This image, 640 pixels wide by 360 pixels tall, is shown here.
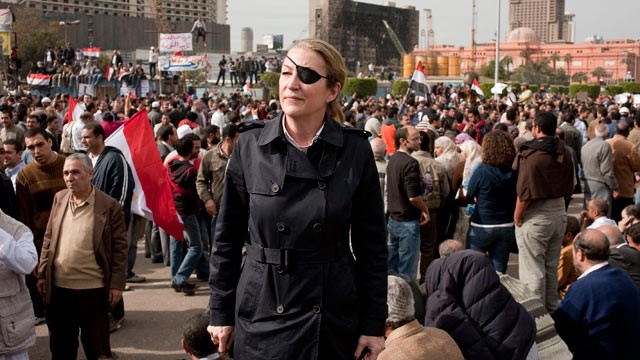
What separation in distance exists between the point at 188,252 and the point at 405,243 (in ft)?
7.12

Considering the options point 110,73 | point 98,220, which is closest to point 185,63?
point 110,73

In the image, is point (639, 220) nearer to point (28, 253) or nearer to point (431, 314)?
point (431, 314)

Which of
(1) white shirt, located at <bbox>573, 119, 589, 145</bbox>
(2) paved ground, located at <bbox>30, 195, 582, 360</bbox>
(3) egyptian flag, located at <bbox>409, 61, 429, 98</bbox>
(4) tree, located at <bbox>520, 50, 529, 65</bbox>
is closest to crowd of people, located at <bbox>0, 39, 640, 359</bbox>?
(2) paved ground, located at <bbox>30, 195, 582, 360</bbox>

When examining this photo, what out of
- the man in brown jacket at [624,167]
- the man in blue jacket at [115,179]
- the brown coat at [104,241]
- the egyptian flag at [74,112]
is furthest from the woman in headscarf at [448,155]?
the egyptian flag at [74,112]

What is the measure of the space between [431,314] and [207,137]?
562 centimetres

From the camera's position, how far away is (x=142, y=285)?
7613mm

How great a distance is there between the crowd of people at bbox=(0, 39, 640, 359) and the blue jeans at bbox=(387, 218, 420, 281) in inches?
0.6

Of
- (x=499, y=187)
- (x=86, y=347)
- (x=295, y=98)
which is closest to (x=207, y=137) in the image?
(x=499, y=187)

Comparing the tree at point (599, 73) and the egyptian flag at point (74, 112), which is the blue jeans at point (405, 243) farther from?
the tree at point (599, 73)

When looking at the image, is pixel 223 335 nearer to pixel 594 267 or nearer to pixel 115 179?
pixel 594 267

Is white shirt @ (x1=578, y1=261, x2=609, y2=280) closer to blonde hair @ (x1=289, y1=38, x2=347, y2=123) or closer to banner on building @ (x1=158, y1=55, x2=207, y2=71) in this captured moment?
blonde hair @ (x1=289, y1=38, x2=347, y2=123)

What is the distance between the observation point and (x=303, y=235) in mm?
2309

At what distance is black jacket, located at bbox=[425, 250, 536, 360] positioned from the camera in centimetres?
380

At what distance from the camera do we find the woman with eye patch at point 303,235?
2316 mm
